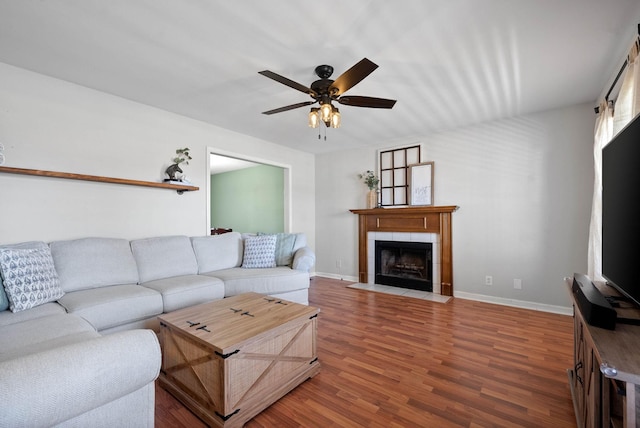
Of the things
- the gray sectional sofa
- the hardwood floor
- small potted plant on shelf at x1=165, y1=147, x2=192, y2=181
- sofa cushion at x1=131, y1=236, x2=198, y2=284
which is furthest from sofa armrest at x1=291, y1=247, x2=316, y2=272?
small potted plant on shelf at x1=165, y1=147, x2=192, y2=181

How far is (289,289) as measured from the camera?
129 inches

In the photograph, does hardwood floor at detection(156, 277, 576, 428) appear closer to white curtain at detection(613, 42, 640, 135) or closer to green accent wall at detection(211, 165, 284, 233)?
white curtain at detection(613, 42, 640, 135)

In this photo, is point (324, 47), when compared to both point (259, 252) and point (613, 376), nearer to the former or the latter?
point (613, 376)

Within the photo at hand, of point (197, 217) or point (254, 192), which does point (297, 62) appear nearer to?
point (197, 217)

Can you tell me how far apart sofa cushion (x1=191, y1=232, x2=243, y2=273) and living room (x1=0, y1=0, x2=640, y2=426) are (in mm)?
340

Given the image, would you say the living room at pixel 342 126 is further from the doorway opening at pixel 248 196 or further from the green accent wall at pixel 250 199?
the green accent wall at pixel 250 199

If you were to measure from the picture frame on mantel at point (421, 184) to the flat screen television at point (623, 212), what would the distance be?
253cm

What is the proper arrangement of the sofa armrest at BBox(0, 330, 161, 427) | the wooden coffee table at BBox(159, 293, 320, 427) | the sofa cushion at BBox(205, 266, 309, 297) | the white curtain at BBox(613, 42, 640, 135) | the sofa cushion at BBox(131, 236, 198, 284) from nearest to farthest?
the sofa armrest at BBox(0, 330, 161, 427) → the wooden coffee table at BBox(159, 293, 320, 427) → the white curtain at BBox(613, 42, 640, 135) → the sofa cushion at BBox(131, 236, 198, 284) → the sofa cushion at BBox(205, 266, 309, 297)

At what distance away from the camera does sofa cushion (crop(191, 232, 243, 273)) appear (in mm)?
3299

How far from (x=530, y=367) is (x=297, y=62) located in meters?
2.98

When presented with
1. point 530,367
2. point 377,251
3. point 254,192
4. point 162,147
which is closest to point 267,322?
point 530,367

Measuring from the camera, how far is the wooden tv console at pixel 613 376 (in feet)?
2.58

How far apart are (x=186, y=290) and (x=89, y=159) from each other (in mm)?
1676

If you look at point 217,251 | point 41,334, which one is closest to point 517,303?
point 217,251
